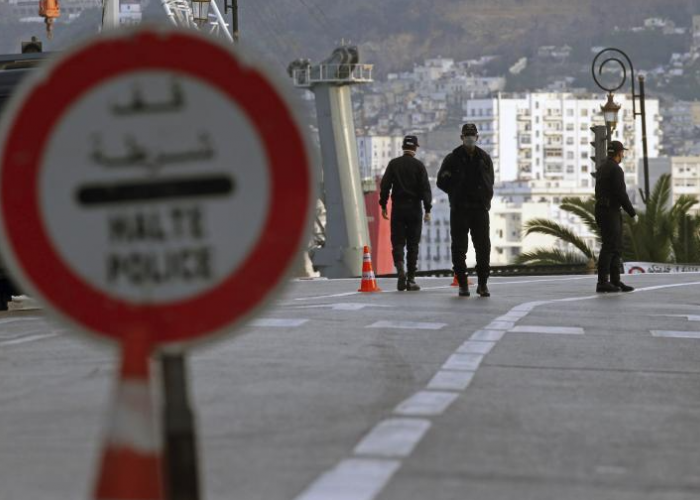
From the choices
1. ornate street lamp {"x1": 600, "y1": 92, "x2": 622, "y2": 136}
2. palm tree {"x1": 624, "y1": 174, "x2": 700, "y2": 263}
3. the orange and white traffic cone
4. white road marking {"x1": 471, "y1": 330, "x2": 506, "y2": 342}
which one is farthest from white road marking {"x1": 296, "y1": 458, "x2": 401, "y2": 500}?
palm tree {"x1": 624, "y1": 174, "x2": 700, "y2": 263}

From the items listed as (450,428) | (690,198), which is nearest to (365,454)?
(450,428)

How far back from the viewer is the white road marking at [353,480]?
6344 millimetres

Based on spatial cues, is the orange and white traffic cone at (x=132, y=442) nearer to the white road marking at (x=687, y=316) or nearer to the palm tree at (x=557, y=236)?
the white road marking at (x=687, y=316)

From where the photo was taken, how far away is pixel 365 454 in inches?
291

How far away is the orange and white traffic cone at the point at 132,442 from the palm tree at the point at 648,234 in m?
50.8

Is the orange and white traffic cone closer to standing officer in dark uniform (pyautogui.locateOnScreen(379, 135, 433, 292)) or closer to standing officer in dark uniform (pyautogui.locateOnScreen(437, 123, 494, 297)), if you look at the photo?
standing officer in dark uniform (pyautogui.locateOnScreen(437, 123, 494, 297))

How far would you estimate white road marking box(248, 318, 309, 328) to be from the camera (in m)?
15.5

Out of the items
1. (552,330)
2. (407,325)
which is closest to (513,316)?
(552,330)

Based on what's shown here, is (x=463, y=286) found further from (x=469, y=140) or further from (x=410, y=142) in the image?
(x=410, y=142)

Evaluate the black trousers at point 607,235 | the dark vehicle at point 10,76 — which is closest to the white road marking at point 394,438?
the dark vehicle at point 10,76

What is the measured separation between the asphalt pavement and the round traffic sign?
25cm

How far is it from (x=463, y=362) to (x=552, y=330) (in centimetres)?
369

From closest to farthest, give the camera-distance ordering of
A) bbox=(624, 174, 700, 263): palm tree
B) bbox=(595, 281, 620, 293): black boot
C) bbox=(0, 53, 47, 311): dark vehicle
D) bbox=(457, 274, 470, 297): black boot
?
1. bbox=(0, 53, 47, 311): dark vehicle
2. bbox=(457, 274, 470, 297): black boot
3. bbox=(595, 281, 620, 293): black boot
4. bbox=(624, 174, 700, 263): palm tree

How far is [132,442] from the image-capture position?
15.8 ft
